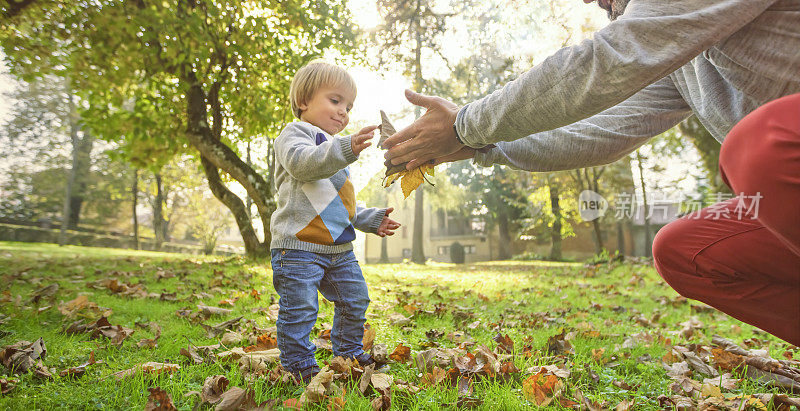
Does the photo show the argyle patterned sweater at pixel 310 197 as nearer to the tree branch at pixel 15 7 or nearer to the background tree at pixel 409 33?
the tree branch at pixel 15 7

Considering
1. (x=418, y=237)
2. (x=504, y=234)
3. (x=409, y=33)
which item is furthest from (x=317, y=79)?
(x=504, y=234)

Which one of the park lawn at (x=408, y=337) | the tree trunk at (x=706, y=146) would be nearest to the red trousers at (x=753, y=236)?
the park lawn at (x=408, y=337)

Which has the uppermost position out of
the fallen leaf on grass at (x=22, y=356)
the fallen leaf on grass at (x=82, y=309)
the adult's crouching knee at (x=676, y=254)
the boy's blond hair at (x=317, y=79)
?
the boy's blond hair at (x=317, y=79)

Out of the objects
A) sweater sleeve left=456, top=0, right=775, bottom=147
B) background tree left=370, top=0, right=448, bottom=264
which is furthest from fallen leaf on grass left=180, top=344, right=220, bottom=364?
background tree left=370, top=0, right=448, bottom=264

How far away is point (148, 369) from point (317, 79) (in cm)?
176

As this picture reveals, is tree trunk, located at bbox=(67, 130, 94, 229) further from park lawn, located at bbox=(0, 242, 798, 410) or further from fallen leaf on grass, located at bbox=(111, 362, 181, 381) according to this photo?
fallen leaf on grass, located at bbox=(111, 362, 181, 381)

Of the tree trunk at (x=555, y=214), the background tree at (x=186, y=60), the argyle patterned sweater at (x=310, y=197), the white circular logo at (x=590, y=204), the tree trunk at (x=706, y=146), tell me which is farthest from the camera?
the tree trunk at (x=555, y=214)

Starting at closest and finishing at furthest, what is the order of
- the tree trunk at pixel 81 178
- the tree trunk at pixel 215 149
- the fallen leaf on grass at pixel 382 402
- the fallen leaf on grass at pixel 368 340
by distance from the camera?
the fallen leaf on grass at pixel 382 402
the fallen leaf on grass at pixel 368 340
the tree trunk at pixel 215 149
the tree trunk at pixel 81 178

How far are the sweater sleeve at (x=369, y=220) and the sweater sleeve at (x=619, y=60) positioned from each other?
1251 millimetres

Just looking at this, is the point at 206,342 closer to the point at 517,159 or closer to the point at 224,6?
the point at 517,159

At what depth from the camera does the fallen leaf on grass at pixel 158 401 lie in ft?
5.66

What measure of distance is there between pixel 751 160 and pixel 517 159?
1.12m

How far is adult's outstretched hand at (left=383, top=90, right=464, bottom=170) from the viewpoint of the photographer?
6.68ft

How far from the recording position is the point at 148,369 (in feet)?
7.01
